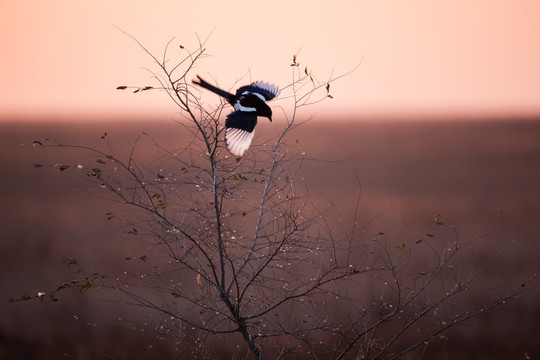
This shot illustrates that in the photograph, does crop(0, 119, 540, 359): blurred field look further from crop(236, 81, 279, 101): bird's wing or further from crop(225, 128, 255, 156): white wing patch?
crop(236, 81, 279, 101): bird's wing

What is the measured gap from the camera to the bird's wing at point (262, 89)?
4817 millimetres

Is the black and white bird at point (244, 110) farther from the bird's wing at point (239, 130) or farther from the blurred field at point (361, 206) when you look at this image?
the blurred field at point (361, 206)

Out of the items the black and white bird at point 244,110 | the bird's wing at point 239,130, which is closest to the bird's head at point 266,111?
the black and white bird at point 244,110

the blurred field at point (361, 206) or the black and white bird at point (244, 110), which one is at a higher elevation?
the black and white bird at point (244, 110)

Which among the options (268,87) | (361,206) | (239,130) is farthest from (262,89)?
(361,206)

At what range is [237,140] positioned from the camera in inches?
168

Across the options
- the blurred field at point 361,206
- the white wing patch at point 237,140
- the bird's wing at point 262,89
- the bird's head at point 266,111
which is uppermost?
the bird's wing at point 262,89

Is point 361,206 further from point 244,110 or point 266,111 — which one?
point 244,110

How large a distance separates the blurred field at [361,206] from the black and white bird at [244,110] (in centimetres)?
14

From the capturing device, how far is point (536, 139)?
62.3ft

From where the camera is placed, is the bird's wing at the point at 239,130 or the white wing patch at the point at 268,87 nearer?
the bird's wing at the point at 239,130

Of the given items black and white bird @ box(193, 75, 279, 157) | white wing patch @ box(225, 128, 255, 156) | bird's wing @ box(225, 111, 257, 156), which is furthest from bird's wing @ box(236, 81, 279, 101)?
white wing patch @ box(225, 128, 255, 156)

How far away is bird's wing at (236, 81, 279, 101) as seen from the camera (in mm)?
4817

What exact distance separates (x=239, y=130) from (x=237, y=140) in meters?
0.10
